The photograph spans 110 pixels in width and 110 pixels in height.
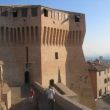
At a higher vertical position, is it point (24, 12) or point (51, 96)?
point (24, 12)

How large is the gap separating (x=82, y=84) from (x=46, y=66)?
4613mm

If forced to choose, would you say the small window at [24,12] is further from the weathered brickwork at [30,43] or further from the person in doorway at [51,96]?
the person in doorway at [51,96]

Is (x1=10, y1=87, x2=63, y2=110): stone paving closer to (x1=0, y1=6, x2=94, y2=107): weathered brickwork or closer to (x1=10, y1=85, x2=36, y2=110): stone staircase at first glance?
(x1=10, y1=85, x2=36, y2=110): stone staircase

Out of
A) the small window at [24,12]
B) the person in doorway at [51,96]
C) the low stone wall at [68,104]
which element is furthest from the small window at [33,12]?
the person in doorway at [51,96]

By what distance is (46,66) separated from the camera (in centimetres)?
2445

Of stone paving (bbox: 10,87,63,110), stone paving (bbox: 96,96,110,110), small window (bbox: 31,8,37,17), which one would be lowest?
stone paving (bbox: 96,96,110,110)

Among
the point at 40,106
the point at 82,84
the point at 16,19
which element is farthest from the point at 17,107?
the point at 82,84

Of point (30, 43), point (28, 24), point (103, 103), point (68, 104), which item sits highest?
point (28, 24)

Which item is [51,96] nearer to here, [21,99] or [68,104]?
[68,104]

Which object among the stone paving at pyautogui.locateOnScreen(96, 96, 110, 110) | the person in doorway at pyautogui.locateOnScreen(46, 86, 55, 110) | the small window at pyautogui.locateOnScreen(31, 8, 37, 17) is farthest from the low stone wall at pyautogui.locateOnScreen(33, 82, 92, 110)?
the stone paving at pyautogui.locateOnScreen(96, 96, 110, 110)

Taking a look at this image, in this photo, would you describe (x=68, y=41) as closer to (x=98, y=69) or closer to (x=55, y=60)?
(x=55, y=60)

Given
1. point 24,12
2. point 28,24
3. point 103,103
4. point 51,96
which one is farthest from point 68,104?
point 103,103

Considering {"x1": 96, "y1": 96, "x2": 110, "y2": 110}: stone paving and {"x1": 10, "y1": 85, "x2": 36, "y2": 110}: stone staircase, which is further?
{"x1": 96, "y1": 96, "x2": 110, "y2": 110}: stone paving

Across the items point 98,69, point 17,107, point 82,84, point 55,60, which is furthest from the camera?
point 98,69
